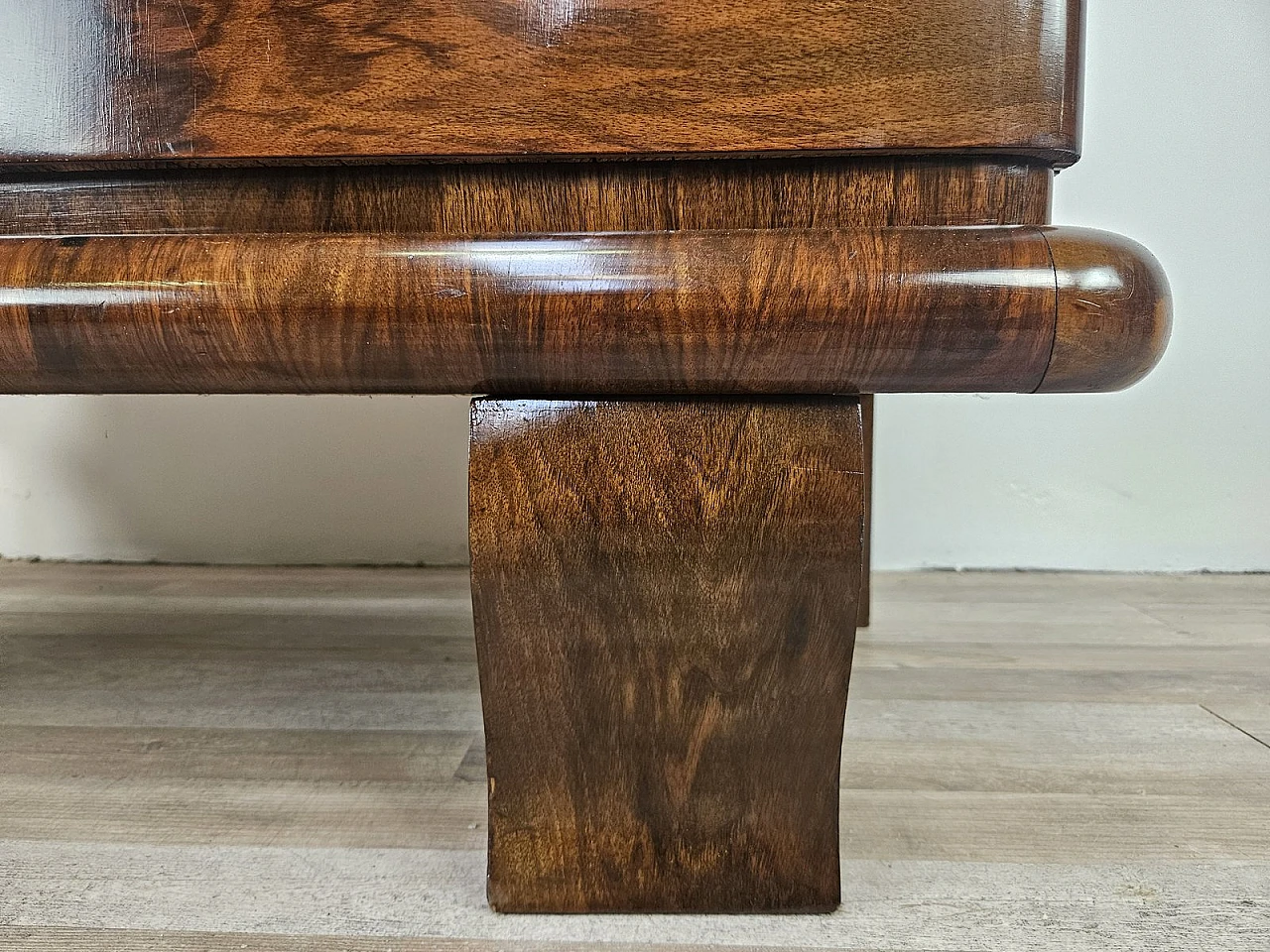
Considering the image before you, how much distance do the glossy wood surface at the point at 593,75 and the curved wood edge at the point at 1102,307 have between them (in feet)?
0.15

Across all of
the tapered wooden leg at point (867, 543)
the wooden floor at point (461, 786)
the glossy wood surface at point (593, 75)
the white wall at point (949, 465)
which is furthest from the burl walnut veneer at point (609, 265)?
the white wall at point (949, 465)

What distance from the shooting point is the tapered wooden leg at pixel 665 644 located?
435mm

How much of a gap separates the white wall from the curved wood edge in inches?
35.6

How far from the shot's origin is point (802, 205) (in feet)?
1.38

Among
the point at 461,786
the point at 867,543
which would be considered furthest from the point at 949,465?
the point at 461,786

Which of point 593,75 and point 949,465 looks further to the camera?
point 949,465

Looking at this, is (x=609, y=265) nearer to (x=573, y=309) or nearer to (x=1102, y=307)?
(x=573, y=309)

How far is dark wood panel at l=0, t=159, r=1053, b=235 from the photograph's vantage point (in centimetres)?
42

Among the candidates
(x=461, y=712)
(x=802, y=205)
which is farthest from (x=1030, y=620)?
(x=802, y=205)

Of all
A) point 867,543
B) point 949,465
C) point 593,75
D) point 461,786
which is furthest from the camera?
point 949,465

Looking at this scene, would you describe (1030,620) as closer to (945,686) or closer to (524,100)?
(945,686)

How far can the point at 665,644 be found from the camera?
451 mm

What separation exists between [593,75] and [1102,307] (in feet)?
0.77

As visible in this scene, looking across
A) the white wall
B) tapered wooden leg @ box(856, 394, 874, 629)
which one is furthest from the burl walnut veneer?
the white wall
